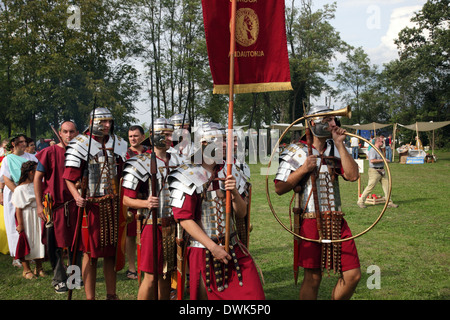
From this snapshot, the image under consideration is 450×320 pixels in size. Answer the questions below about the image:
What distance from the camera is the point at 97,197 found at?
4.87m

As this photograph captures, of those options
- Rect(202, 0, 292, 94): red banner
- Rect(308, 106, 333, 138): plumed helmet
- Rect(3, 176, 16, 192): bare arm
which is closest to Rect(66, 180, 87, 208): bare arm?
Rect(202, 0, 292, 94): red banner

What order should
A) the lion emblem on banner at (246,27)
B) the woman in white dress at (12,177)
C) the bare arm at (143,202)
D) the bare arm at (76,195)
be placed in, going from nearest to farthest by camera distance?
the bare arm at (143,202), the lion emblem on banner at (246,27), the bare arm at (76,195), the woman in white dress at (12,177)

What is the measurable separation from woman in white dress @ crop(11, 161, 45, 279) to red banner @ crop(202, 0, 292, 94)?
13.8ft

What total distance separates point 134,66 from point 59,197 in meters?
21.5

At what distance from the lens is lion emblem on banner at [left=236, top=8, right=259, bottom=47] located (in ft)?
12.6

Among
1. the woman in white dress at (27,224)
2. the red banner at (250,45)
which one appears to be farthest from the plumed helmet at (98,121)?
the woman in white dress at (27,224)

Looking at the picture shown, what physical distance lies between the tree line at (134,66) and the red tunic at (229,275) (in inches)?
174

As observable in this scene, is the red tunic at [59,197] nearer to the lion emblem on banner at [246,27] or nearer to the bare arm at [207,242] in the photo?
the bare arm at [207,242]

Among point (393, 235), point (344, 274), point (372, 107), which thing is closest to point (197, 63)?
point (393, 235)

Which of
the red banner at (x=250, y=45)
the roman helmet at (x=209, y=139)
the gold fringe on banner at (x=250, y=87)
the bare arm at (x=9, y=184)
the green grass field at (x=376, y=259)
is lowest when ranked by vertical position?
the green grass field at (x=376, y=259)

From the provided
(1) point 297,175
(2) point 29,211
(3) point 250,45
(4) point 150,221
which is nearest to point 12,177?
(2) point 29,211

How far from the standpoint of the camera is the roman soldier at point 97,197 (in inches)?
189

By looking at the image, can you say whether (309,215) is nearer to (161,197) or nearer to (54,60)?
(161,197)
